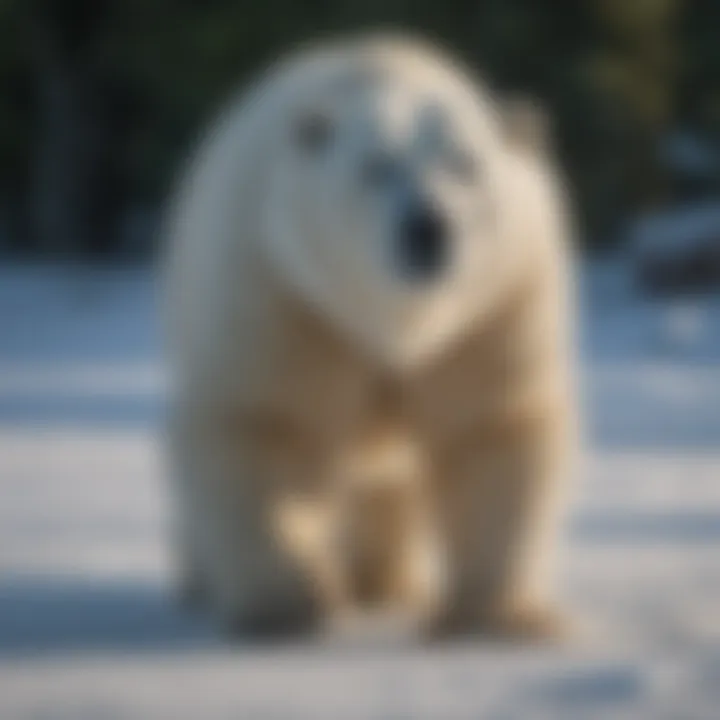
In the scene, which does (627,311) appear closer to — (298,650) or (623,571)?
(623,571)

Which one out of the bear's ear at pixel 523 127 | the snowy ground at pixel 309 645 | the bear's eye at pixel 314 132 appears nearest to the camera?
the snowy ground at pixel 309 645

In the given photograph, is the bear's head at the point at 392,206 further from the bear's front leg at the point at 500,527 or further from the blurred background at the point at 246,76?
the blurred background at the point at 246,76

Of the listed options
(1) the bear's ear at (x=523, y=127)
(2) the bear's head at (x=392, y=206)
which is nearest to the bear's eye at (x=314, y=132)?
(2) the bear's head at (x=392, y=206)

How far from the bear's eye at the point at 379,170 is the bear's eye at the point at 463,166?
74mm

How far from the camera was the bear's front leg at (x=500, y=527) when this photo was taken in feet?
7.55

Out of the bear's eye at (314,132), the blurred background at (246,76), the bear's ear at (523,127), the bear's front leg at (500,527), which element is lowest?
the bear's front leg at (500,527)

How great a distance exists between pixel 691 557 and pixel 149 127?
709 cm

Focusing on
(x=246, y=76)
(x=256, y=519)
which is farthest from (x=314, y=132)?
(x=246, y=76)

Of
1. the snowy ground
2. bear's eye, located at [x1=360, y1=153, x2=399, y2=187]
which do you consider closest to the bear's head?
bear's eye, located at [x1=360, y1=153, x2=399, y2=187]

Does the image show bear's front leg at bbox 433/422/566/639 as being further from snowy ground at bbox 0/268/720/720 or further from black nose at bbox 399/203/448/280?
black nose at bbox 399/203/448/280

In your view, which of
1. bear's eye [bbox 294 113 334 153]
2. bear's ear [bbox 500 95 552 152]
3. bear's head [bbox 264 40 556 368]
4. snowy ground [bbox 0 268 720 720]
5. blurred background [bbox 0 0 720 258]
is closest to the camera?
snowy ground [bbox 0 268 720 720]

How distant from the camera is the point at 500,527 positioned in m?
2.32

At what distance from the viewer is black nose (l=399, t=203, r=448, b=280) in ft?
6.58

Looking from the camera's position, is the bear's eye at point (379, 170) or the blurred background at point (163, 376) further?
the bear's eye at point (379, 170)
